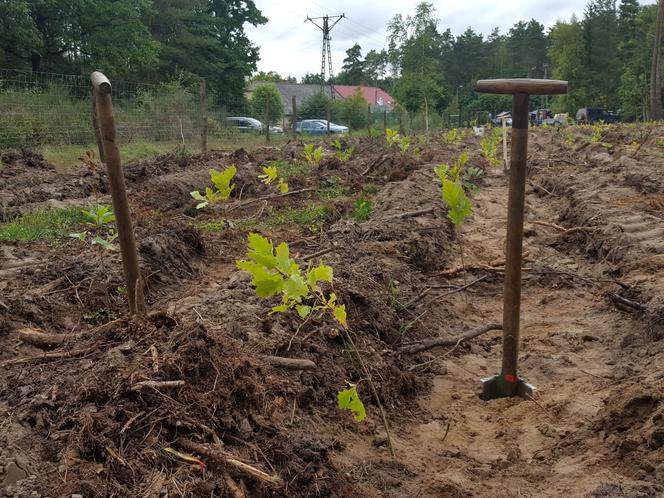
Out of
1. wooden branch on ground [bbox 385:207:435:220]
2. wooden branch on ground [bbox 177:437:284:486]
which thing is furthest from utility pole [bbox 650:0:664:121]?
wooden branch on ground [bbox 177:437:284:486]

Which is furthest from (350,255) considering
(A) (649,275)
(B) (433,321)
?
(A) (649,275)

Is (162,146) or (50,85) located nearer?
(50,85)

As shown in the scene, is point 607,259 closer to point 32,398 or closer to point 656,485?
point 656,485

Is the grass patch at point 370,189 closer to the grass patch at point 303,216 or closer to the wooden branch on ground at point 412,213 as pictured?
the grass patch at point 303,216

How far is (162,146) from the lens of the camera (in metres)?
18.2

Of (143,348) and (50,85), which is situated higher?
(50,85)

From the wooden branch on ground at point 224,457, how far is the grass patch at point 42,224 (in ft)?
17.5

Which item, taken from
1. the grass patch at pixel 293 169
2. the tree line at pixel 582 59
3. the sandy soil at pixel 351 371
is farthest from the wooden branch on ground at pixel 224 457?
the tree line at pixel 582 59

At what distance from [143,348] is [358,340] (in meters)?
1.57

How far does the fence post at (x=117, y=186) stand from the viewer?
9.25 ft

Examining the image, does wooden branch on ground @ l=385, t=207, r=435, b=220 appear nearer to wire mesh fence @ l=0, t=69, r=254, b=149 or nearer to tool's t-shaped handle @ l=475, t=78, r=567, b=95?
tool's t-shaped handle @ l=475, t=78, r=567, b=95

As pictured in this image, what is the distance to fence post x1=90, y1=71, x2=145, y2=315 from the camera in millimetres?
2818

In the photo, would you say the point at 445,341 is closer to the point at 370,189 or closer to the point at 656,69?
the point at 370,189

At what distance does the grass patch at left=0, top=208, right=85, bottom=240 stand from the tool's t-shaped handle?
5.53m
